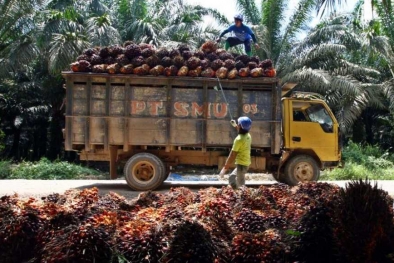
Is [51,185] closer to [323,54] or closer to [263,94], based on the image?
[263,94]

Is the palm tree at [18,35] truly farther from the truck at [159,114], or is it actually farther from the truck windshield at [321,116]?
the truck windshield at [321,116]

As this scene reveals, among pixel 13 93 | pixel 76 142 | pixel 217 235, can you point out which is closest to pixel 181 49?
pixel 76 142

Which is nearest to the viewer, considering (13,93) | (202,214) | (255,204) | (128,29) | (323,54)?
(202,214)

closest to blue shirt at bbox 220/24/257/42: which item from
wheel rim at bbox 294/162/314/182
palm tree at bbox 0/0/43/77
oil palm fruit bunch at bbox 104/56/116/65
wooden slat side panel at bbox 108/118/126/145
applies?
oil palm fruit bunch at bbox 104/56/116/65

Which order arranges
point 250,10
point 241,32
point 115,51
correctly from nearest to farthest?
point 115,51, point 241,32, point 250,10

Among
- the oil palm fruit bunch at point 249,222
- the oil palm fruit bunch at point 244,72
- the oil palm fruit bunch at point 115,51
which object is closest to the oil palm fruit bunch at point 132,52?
the oil palm fruit bunch at point 115,51

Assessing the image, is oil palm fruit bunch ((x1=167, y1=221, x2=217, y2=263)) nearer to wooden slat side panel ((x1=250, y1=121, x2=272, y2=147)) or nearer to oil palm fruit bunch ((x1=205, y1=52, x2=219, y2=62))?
wooden slat side panel ((x1=250, y1=121, x2=272, y2=147))

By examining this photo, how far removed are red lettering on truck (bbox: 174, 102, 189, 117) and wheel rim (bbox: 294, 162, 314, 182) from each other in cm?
290

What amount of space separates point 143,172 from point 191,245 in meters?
8.40

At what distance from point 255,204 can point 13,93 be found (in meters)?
24.2

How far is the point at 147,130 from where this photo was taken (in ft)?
37.3

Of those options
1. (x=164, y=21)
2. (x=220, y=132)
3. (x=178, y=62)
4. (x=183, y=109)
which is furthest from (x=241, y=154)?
(x=164, y=21)

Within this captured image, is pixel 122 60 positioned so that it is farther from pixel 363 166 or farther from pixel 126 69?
pixel 363 166

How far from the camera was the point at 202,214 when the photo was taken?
3.89 metres
